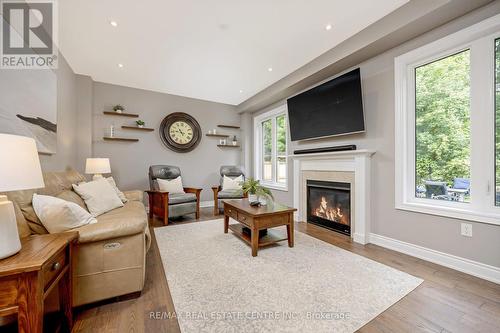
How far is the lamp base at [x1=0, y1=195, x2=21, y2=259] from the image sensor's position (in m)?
0.98

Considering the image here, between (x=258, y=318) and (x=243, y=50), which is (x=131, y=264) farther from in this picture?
(x=243, y=50)

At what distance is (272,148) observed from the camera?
5039 millimetres

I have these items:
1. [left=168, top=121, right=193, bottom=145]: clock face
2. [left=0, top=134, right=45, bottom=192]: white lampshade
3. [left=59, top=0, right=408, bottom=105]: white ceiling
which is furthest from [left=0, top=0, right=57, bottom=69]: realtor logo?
[left=168, top=121, right=193, bottom=145]: clock face

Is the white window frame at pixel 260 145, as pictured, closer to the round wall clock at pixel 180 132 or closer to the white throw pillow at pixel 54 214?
the round wall clock at pixel 180 132

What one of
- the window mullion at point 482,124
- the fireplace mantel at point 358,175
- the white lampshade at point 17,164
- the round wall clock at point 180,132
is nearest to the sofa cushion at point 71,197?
the white lampshade at point 17,164

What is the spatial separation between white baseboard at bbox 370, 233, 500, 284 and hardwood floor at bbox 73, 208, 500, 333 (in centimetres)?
7

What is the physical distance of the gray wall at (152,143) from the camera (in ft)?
13.8

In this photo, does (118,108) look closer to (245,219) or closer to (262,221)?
(245,219)

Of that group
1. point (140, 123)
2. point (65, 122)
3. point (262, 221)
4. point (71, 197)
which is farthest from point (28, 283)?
point (140, 123)

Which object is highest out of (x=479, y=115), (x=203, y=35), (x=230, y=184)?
(x=203, y=35)

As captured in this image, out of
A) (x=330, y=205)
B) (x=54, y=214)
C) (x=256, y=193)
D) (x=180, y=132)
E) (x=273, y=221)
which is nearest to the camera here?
(x=54, y=214)

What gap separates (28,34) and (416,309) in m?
4.25

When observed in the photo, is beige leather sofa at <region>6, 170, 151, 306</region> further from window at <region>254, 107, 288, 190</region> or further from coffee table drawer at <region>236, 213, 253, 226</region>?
window at <region>254, 107, 288, 190</region>

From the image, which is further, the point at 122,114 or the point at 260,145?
the point at 260,145
